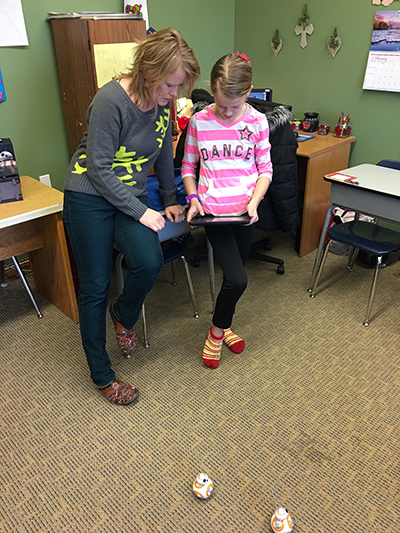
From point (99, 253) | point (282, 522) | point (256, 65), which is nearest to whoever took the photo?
point (282, 522)

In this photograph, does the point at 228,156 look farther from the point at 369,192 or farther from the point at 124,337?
the point at 124,337

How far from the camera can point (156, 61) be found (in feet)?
4.57

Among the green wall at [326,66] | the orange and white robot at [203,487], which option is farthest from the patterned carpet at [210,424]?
the green wall at [326,66]

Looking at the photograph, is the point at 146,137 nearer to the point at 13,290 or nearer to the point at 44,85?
the point at 44,85

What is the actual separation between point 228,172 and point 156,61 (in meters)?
0.52

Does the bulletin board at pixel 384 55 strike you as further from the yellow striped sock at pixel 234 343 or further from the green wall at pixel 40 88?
the yellow striped sock at pixel 234 343

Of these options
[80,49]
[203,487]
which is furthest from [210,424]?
[80,49]

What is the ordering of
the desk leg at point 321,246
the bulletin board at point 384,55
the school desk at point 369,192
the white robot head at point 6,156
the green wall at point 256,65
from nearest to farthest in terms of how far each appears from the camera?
the white robot head at point 6,156 → the school desk at point 369,192 → the desk leg at point 321,246 → the green wall at point 256,65 → the bulletin board at point 384,55

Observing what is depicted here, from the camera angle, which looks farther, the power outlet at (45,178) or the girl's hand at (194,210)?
the power outlet at (45,178)

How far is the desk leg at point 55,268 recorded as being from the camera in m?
2.11

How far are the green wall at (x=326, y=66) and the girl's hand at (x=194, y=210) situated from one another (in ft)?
5.59

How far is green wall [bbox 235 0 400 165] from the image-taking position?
2.75 meters

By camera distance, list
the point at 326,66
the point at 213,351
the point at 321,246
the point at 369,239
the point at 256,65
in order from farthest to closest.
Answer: the point at 256,65 < the point at 326,66 < the point at 321,246 < the point at 369,239 < the point at 213,351

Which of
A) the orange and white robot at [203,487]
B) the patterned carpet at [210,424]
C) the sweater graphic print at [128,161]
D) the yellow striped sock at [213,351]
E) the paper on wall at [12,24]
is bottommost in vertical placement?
the patterned carpet at [210,424]
